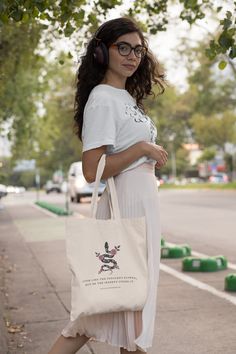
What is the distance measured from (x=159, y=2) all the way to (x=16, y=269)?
3.84 m

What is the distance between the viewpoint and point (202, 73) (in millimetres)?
43031

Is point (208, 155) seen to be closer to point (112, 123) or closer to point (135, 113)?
point (135, 113)

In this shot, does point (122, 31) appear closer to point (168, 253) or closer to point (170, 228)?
point (168, 253)

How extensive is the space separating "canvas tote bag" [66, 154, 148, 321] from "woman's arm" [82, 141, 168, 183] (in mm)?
217

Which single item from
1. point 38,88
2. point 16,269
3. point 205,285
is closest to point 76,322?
point 205,285

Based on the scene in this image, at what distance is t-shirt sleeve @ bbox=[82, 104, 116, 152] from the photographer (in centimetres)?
271

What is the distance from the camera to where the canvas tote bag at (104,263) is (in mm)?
2625

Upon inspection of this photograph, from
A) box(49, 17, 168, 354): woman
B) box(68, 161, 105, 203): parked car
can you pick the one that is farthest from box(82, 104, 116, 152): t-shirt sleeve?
box(68, 161, 105, 203): parked car

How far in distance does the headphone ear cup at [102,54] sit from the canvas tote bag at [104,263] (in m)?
0.73

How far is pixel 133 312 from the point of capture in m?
2.75

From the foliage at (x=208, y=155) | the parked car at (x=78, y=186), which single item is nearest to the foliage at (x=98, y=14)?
the parked car at (x=78, y=186)

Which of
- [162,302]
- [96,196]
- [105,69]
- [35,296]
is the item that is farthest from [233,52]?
[35,296]

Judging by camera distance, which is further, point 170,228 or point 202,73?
point 202,73

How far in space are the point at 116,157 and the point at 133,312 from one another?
67cm
